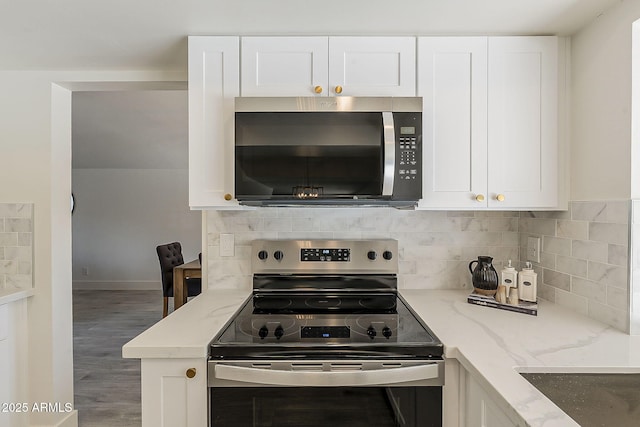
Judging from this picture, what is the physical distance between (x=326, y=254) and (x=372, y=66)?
91 centimetres

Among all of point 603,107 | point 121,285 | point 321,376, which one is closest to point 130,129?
point 121,285

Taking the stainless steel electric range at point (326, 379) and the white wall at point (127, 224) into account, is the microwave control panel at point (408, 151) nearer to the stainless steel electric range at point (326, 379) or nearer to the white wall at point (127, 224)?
the stainless steel electric range at point (326, 379)

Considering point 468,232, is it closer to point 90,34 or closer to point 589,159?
point 589,159

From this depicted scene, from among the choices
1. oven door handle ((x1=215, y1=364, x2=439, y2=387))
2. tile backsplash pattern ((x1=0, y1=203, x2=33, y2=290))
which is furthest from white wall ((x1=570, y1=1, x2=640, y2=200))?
tile backsplash pattern ((x1=0, y1=203, x2=33, y2=290))

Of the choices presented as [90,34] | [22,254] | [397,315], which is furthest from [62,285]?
[397,315]

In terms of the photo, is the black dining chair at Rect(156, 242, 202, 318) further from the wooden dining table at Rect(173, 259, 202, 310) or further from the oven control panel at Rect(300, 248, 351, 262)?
the oven control panel at Rect(300, 248, 351, 262)

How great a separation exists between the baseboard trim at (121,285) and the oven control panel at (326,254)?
5404mm

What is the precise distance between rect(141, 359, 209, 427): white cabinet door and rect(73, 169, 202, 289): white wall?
5.51 m

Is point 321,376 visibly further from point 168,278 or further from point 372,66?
point 168,278

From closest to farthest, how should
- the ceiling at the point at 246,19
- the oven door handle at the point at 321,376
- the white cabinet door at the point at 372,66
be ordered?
the oven door handle at the point at 321,376 < the ceiling at the point at 246,19 < the white cabinet door at the point at 372,66

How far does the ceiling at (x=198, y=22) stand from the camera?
143 cm

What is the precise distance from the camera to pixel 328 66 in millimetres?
1676

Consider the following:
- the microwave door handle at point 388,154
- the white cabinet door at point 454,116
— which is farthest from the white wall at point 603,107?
the microwave door handle at point 388,154

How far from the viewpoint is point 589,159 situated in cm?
155
